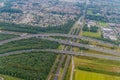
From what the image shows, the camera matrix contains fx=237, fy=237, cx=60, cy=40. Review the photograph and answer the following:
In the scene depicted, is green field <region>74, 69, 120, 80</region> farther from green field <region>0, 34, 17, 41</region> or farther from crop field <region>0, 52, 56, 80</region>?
green field <region>0, 34, 17, 41</region>

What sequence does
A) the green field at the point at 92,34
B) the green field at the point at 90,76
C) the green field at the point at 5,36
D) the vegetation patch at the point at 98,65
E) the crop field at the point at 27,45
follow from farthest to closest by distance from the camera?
the green field at the point at 92,34 → the green field at the point at 5,36 → the crop field at the point at 27,45 → the vegetation patch at the point at 98,65 → the green field at the point at 90,76

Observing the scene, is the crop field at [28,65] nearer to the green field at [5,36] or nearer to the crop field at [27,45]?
the crop field at [27,45]

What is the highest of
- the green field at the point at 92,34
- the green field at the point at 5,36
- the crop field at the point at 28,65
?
the green field at the point at 5,36

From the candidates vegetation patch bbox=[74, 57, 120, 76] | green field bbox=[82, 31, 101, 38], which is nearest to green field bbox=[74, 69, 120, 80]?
vegetation patch bbox=[74, 57, 120, 76]

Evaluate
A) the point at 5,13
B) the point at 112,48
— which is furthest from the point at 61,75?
the point at 5,13

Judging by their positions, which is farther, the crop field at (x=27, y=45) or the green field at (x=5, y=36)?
the green field at (x=5, y=36)

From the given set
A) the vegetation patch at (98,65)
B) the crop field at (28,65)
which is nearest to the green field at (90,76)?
Answer: the vegetation patch at (98,65)

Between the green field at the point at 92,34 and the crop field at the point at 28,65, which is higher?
the green field at the point at 92,34
